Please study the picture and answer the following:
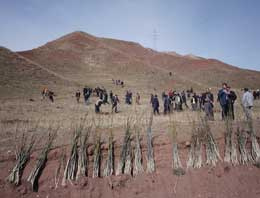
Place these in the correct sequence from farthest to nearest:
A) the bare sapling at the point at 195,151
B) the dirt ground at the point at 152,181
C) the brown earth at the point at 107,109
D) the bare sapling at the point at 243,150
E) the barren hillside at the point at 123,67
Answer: the barren hillside at the point at 123,67 < the bare sapling at the point at 243,150 < the bare sapling at the point at 195,151 < the brown earth at the point at 107,109 < the dirt ground at the point at 152,181

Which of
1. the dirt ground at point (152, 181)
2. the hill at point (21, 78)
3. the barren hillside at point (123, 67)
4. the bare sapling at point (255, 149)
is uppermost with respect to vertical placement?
the barren hillside at point (123, 67)

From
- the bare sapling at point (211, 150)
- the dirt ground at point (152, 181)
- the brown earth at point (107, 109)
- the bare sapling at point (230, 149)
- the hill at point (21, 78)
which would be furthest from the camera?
the hill at point (21, 78)

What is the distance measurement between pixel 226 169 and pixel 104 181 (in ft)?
10.4

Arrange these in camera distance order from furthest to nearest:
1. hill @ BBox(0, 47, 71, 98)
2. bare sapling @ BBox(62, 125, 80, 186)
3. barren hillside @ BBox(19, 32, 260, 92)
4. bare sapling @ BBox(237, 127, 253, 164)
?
1. barren hillside @ BBox(19, 32, 260, 92)
2. hill @ BBox(0, 47, 71, 98)
3. bare sapling @ BBox(237, 127, 253, 164)
4. bare sapling @ BBox(62, 125, 80, 186)

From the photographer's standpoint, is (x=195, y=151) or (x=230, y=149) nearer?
(x=195, y=151)

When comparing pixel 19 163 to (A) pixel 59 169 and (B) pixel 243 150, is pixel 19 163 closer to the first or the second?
(A) pixel 59 169

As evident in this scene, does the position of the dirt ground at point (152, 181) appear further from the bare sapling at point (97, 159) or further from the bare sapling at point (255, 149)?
the bare sapling at point (255, 149)

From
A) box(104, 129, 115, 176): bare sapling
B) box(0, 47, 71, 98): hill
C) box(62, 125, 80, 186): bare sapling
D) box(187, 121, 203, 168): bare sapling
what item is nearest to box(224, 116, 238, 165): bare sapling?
box(187, 121, 203, 168): bare sapling

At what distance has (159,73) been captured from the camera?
49.3 metres

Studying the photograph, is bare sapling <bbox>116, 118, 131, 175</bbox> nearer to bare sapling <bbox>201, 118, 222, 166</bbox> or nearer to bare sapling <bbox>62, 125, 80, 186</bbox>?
bare sapling <bbox>62, 125, 80, 186</bbox>

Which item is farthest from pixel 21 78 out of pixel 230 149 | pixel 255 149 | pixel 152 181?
pixel 255 149

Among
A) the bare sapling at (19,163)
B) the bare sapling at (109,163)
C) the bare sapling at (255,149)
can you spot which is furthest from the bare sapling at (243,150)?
the bare sapling at (19,163)

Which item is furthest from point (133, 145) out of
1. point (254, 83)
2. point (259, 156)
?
point (254, 83)

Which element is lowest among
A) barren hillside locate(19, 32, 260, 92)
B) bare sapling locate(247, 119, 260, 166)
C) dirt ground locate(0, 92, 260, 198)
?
dirt ground locate(0, 92, 260, 198)
